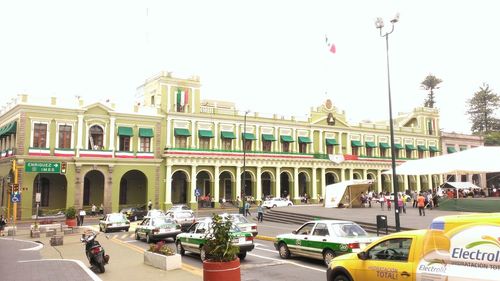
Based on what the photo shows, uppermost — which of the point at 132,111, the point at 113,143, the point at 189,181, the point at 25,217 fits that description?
the point at 132,111

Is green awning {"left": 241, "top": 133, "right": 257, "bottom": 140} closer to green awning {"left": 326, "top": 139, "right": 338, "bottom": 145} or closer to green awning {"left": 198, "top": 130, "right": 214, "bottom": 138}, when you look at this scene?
green awning {"left": 198, "top": 130, "right": 214, "bottom": 138}

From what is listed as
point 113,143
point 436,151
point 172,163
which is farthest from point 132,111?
point 436,151

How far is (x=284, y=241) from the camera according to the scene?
600 inches

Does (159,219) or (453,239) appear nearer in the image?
(453,239)

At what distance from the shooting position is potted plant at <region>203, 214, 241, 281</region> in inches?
332

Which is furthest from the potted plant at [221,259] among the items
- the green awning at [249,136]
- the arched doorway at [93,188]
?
the green awning at [249,136]

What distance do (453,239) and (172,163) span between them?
41.5 m

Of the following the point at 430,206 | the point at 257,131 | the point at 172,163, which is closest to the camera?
the point at 430,206

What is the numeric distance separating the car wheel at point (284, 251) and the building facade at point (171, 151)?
22812mm

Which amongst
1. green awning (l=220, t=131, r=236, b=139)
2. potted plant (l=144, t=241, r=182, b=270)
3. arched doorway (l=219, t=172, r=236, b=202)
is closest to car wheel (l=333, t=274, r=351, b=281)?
potted plant (l=144, t=241, r=182, b=270)

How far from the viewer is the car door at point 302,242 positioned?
14255mm

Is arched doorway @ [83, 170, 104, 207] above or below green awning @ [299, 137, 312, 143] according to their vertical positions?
below

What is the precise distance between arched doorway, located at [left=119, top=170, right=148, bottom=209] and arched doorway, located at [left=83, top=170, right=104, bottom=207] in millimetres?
2304

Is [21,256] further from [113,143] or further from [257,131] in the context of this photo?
[257,131]
